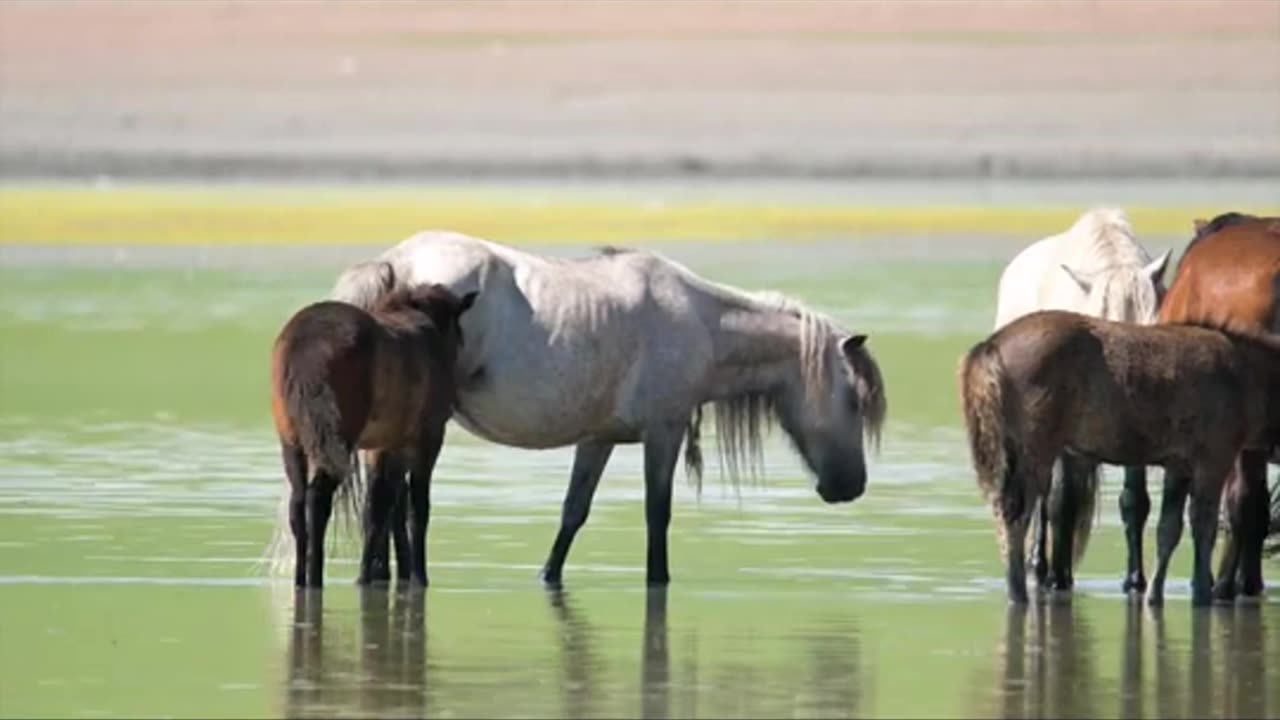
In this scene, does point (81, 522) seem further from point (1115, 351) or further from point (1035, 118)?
point (1035, 118)

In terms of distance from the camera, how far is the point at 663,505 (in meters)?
14.7

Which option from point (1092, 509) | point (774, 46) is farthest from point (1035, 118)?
point (1092, 509)

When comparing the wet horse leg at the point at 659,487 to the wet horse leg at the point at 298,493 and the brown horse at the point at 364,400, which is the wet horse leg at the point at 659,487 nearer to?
the brown horse at the point at 364,400

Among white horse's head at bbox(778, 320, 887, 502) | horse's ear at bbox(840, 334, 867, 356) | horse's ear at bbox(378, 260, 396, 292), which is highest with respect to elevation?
horse's ear at bbox(378, 260, 396, 292)

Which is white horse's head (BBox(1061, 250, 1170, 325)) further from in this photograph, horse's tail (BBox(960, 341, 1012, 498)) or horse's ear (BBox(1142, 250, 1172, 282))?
horse's tail (BBox(960, 341, 1012, 498))

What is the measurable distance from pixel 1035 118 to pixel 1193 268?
51661 mm

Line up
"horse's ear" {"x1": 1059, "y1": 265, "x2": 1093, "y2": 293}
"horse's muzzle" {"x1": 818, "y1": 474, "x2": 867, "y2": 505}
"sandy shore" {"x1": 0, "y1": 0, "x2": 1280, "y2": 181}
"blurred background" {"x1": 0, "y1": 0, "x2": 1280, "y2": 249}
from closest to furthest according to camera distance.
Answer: "horse's muzzle" {"x1": 818, "y1": 474, "x2": 867, "y2": 505} → "horse's ear" {"x1": 1059, "y1": 265, "x2": 1093, "y2": 293} → "blurred background" {"x1": 0, "y1": 0, "x2": 1280, "y2": 249} → "sandy shore" {"x1": 0, "y1": 0, "x2": 1280, "y2": 181}

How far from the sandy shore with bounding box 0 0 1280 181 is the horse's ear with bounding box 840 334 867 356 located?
140ft

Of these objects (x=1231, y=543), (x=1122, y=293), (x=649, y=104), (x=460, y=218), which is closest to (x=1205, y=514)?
(x=1231, y=543)

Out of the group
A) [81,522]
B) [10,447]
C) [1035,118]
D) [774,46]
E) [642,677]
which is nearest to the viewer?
[642,677]

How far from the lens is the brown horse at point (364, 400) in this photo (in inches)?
528

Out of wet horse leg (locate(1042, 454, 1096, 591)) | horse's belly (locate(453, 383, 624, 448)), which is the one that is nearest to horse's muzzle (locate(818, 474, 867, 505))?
wet horse leg (locate(1042, 454, 1096, 591))

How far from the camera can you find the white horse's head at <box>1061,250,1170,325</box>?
1530 centimetres

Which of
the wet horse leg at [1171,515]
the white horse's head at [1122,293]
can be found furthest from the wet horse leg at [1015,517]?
the white horse's head at [1122,293]
